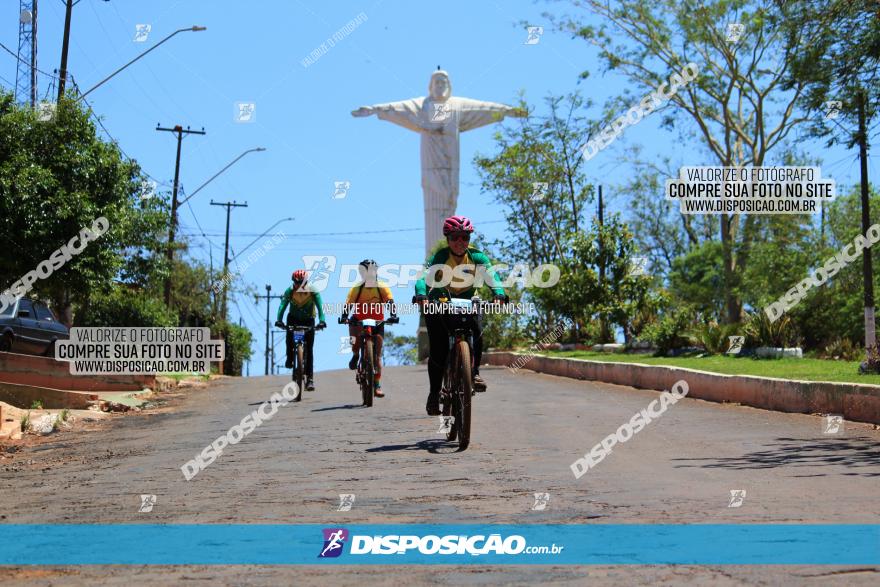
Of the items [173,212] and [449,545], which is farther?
[173,212]

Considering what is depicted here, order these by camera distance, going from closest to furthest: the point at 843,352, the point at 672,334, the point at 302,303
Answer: the point at 302,303 < the point at 843,352 < the point at 672,334

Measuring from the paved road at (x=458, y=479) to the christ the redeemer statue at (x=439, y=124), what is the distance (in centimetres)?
2895

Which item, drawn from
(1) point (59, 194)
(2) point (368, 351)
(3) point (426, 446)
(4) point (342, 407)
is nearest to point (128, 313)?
(1) point (59, 194)

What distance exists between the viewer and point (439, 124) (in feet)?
144

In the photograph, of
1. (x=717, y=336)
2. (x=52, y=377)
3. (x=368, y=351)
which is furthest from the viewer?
(x=717, y=336)

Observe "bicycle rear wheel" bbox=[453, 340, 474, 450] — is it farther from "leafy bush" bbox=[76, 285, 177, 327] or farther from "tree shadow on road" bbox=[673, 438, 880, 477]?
"leafy bush" bbox=[76, 285, 177, 327]

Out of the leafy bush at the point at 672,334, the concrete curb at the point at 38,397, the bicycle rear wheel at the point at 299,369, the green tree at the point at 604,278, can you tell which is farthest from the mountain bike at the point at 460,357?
the green tree at the point at 604,278

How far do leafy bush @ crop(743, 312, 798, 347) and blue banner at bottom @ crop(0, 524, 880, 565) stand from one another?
801 inches

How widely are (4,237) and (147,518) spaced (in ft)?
59.2

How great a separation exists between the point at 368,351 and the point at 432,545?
10.3 metres

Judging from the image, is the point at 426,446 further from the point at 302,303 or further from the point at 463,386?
the point at 302,303

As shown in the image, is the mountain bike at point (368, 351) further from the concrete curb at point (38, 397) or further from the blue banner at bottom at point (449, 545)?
the blue banner at bottom at point (449, 545)

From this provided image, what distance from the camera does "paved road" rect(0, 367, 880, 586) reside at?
5531 mm

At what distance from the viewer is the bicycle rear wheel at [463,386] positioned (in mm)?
10625
